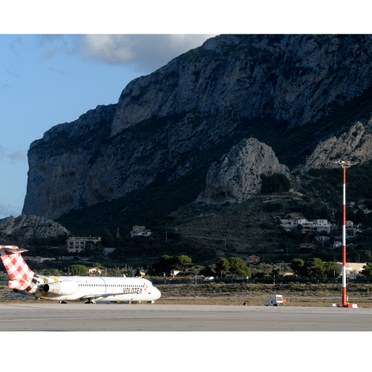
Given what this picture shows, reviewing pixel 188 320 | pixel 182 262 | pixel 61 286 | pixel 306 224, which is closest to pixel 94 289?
pixel 61 286

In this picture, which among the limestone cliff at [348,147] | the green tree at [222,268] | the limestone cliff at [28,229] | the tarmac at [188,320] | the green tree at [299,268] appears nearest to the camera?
the tarmac at [188,320]

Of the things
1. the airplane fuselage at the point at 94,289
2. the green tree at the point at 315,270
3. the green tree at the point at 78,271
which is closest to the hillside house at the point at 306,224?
the green tree at the point at 78,271

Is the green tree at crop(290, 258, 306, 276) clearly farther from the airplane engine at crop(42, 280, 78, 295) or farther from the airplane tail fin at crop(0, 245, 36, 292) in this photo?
the airplane tail fin at crop(0, 245, 36, 292)

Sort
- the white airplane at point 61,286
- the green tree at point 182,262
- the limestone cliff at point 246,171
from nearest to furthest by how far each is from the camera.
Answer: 1. the white airplane at point 61,286
2. the green tree at point 182,262
3. the limestone cliff at point 246,171

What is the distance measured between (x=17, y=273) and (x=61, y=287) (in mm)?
3140

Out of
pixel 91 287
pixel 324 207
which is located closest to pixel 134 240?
pixel 324 207

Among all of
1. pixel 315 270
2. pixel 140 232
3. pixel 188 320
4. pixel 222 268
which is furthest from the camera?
pixel 140 232

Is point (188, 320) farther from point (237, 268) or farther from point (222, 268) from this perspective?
point (222, 268)

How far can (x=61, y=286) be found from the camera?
62719mm

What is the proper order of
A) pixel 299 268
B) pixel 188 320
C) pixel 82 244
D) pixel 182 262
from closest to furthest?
pixel 188 320 → pixel 299 268 → pixel 182 262 → pixel 82 244

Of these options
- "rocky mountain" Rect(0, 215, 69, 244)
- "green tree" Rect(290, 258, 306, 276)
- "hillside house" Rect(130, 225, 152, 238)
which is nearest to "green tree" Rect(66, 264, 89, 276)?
"green tree" Rect(290, 258, 306, 276)

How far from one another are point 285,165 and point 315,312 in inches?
5009

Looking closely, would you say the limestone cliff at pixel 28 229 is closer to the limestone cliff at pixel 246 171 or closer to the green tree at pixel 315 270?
the limestone cliff at pixel 246 171

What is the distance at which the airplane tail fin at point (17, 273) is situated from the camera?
63219mm
